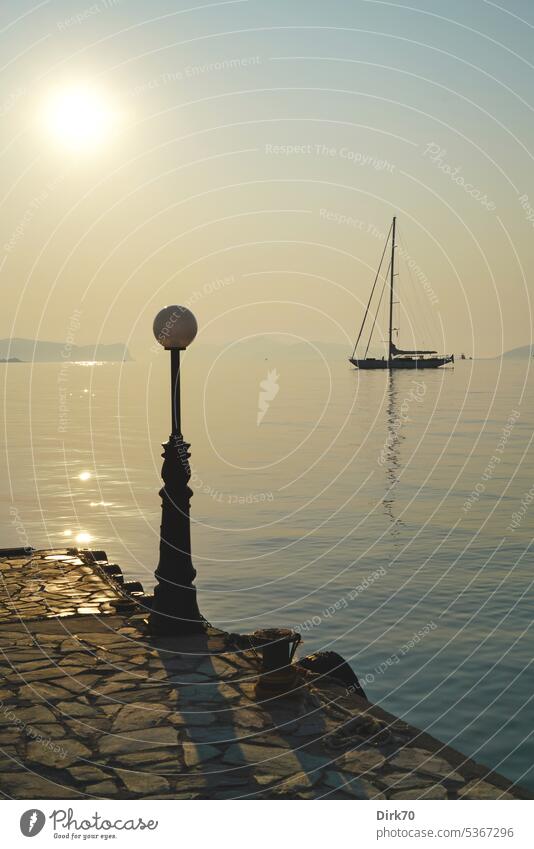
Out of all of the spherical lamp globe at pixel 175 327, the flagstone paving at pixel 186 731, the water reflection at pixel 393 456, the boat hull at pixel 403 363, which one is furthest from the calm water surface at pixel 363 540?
the boat hull at pixel 403 363

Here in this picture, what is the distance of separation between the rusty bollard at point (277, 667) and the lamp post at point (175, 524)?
1.61 meters

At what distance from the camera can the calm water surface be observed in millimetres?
11094

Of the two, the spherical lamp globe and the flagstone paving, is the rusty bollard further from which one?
the spherical lamp globe

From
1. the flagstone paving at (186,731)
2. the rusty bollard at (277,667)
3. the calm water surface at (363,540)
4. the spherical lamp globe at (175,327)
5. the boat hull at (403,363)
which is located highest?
the boat hull at (403,363)

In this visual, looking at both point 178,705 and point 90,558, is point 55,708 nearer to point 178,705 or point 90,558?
point 178,705

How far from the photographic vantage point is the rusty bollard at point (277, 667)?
742cm

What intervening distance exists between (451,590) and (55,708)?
30.8 ft

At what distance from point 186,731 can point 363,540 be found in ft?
42.9

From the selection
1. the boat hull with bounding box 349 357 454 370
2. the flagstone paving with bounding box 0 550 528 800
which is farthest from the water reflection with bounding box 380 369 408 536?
the boat hull with bounding box 349 357 454 370

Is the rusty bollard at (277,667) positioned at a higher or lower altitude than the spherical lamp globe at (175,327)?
lower

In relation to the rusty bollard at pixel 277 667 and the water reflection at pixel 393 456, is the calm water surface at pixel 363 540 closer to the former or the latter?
the water reflection at pixel 393 456

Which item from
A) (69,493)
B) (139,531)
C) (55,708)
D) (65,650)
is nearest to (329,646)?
(65,650)
